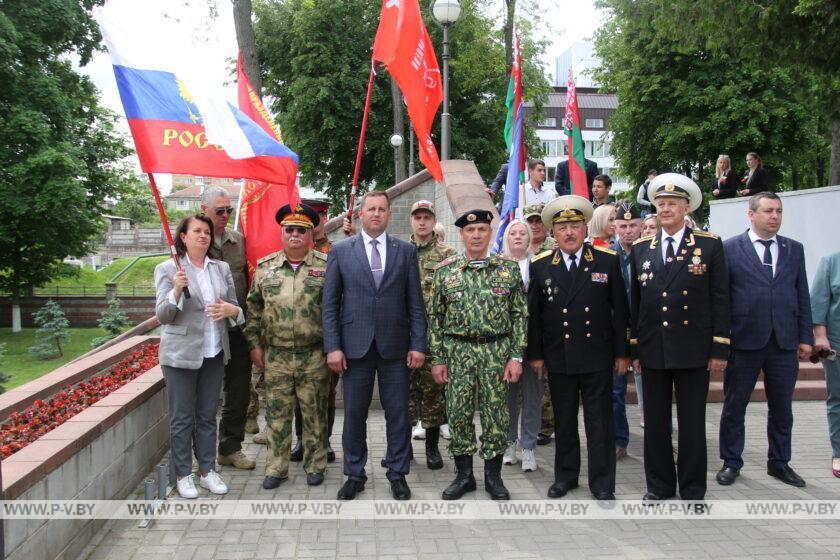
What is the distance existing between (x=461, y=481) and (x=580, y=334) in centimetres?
137

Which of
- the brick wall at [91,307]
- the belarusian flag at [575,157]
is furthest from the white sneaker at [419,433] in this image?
the brick wall at [91,307]

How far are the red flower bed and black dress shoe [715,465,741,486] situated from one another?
189 inches

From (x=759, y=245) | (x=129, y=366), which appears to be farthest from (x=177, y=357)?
(x=759, y=245)

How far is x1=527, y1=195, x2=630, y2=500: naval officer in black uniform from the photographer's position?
16.1 feet

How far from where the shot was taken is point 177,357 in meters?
4.89

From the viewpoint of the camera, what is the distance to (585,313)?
16.1 feet

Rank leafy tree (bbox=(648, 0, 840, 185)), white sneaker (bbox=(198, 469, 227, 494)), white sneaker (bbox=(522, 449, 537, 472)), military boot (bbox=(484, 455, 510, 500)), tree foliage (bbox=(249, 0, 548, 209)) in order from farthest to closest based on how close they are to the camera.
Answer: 1. tree foliage (bbox=(249, 0, 548, 209))
2. leafy tree (bbox=(648, 0, 840, 185))
3. white sneaker (bbox=(522, 449, 537, 472))
4. white sneaker (bbox=(198, 469, 227, 494))
5. military boot (bbox=(484, 455, 510, 500))

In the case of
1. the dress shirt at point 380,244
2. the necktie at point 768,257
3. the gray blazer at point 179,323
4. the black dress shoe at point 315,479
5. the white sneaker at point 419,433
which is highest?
the dress shirt at point 380,244

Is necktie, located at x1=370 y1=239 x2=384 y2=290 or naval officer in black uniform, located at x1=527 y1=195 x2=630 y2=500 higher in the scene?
necktie, located at x1=370 y1=239 x2=384 y2=290

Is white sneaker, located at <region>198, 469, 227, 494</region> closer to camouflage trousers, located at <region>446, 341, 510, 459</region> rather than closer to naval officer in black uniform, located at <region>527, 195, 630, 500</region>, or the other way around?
camouflage trousers, located at <region>446, 341, 510, 459</region>

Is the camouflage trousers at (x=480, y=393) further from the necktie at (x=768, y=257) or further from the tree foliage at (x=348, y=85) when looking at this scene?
the tree foliage at (x=348, y=85)

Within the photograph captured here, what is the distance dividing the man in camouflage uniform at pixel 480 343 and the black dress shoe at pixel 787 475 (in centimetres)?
219

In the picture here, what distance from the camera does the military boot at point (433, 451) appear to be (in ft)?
18.9

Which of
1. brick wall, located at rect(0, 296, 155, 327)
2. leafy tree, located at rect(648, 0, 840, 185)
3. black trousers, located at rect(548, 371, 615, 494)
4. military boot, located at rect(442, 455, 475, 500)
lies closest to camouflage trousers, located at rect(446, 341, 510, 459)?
military boot, located at rect(442, 455, 475, 500)
